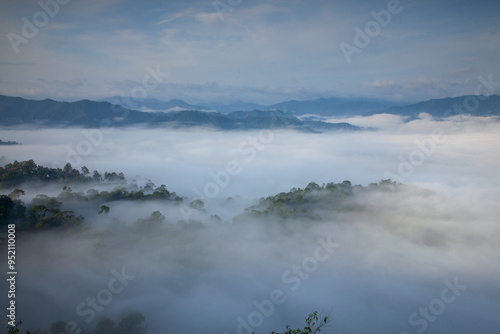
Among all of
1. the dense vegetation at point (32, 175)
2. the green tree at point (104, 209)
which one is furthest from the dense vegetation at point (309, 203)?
the dense vegetation at point (32, 175)

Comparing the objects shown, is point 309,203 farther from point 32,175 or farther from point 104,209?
point 32,175

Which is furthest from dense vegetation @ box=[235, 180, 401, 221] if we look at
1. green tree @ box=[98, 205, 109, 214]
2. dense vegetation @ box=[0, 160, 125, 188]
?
dense vegetation @ box=[0, 160, 125, 188]

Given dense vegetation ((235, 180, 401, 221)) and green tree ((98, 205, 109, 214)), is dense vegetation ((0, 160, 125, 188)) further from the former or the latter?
dense vegetation ((235, 180, 401, 221))

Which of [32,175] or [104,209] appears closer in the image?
[104,209]

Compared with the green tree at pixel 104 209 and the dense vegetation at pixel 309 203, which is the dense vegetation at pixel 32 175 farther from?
the dense vegetation at pixel 309 203

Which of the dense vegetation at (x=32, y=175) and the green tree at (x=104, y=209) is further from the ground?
the dense vegetation at (x=32, y=175)

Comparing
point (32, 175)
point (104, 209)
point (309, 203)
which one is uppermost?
point (32, 175)

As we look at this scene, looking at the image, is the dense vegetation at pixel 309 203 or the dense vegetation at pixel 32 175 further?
the dense vegetation at pixel 309 203

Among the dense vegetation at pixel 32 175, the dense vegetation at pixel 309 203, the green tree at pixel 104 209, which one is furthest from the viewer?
the dense vegetation at pixel 309 203

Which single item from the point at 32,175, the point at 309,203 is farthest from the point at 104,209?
the point at 309,203

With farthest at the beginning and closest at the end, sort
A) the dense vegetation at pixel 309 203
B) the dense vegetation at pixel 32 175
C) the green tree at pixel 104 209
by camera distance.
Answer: the dense vegetation at pixel 309 203, the dense vegetation at pixel 32 175, the green tree at pixel 104 209

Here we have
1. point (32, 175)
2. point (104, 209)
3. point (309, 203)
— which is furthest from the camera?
point (309, 203)

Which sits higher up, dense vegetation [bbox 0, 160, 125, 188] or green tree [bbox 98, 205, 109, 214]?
dense vegetation [bbox 0, 160, 125, 188]

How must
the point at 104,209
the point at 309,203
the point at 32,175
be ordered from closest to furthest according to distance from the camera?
the point at 104,209, the point at 32,175, the point at 309,203
